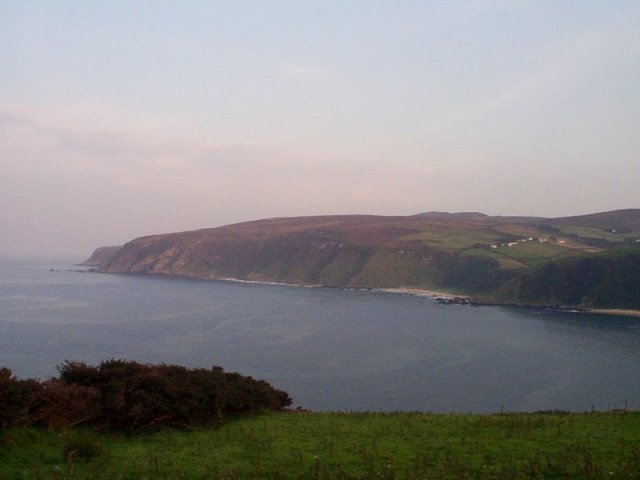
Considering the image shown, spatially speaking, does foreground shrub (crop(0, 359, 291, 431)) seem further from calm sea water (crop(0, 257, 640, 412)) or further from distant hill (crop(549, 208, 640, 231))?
distant hill (crop(549, 208, 640, 231))

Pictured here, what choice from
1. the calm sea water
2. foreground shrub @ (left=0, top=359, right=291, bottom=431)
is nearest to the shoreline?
the calm sea water

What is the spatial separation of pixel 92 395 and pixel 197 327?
2145 inches

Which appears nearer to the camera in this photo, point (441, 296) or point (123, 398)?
point (123, 398)

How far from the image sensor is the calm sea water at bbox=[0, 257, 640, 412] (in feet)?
127

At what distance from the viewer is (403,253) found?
13175 cm

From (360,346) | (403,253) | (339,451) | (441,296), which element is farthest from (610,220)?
(339,451)

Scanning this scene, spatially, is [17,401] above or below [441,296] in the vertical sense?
above

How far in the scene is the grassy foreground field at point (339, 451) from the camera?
29.4 feet

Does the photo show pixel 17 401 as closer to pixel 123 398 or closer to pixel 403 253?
pixel 123 398

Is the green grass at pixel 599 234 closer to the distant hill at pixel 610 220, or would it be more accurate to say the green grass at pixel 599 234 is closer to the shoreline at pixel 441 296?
the distant hill at pixel 610 220

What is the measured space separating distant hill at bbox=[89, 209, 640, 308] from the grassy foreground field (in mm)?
80645

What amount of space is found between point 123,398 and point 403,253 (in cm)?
12159

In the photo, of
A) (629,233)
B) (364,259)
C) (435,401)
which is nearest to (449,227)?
(364,259)

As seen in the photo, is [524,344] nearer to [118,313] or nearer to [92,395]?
[118,313]
